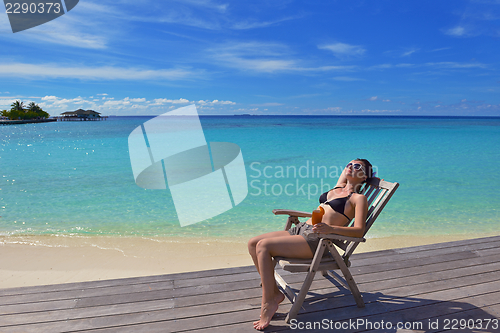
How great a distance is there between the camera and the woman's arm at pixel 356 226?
2258 millimetres

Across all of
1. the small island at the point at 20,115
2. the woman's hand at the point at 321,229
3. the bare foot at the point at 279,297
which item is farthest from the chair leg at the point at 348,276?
the small island at the point at 20,115

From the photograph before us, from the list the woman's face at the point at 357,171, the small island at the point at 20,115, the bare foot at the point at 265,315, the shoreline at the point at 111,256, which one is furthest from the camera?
the small island at the point at 20,115

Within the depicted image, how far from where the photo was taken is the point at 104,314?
2.37m

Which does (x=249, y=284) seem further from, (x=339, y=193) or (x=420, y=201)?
(x=420, y=201)

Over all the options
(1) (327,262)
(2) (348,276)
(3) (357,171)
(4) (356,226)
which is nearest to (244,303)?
(1) (327,262)

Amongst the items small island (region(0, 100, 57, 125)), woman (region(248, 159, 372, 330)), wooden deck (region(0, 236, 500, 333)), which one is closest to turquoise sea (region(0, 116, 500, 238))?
wooden deck (region(0, 236, 500, 333))

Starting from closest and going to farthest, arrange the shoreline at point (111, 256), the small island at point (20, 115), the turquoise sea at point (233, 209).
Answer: the shoreline at point (111, 256) < the turquoise sea at point (233, 209) < the small island at point (20, 115)

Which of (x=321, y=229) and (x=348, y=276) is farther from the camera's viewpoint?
(x=348, y=276)

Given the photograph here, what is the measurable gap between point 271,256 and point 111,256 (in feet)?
11.9

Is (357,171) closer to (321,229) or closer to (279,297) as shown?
(321,229)

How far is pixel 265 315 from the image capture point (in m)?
2.22

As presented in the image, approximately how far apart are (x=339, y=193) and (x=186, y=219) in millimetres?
4870

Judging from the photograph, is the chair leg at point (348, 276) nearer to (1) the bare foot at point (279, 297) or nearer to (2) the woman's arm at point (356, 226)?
(2) the woman's arm at point (356, 226)

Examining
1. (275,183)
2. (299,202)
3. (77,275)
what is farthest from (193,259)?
(275,183)
